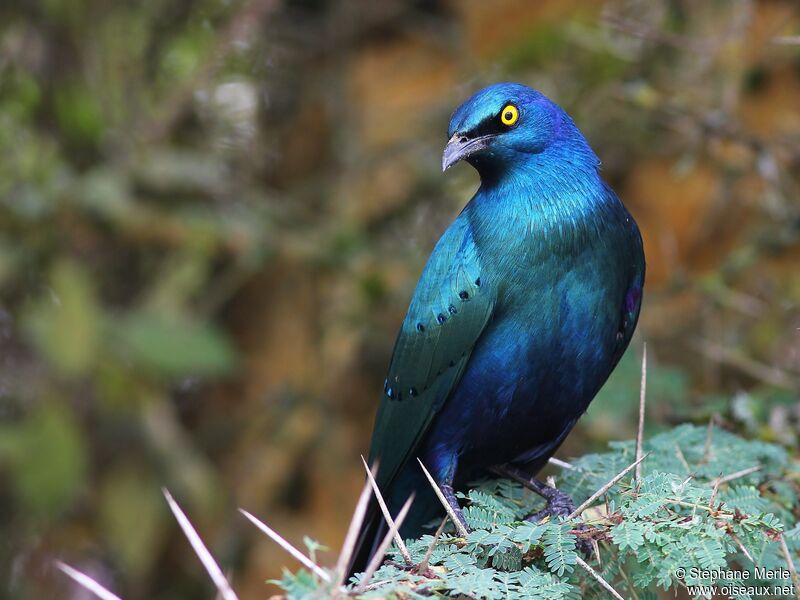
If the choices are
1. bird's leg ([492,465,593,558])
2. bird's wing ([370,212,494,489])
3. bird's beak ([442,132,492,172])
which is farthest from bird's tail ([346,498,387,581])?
bird's beak ([442,132,492,172])

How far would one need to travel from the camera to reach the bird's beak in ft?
10.7

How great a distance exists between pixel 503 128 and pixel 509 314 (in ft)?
2.06

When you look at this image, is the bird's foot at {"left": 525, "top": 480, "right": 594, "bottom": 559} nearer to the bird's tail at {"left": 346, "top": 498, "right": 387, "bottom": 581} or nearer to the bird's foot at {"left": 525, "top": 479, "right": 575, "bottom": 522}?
the bird's foot at {"left": 525, "top": 479, "right": 575, "bottom": 522}

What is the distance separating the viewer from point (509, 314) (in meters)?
3.23

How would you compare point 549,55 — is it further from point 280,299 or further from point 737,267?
point 280,299

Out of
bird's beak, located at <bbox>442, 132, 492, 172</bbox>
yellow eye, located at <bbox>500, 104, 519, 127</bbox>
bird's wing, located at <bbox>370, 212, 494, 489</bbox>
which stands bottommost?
bird's wing, located at <bbox>370, 212, 494, 489</bbox>

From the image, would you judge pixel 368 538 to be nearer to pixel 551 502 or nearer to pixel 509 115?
pixel 551 502

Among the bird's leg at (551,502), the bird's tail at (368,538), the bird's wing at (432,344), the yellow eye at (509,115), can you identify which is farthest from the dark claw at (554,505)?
the yellow eye at (509,115)

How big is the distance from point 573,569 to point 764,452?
0.96 meters

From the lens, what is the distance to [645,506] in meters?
2.26

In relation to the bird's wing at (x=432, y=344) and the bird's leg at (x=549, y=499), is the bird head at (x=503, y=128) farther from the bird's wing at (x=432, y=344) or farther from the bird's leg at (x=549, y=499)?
the bird's leg at (x=549, y=499)

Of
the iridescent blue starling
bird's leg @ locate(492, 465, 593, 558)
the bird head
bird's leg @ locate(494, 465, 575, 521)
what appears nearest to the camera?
bird's leg @ locate(492, 465, 593, 558)

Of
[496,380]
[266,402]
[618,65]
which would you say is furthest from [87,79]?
[496,380]

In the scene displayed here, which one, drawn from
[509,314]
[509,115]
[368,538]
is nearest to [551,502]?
[509,314]
